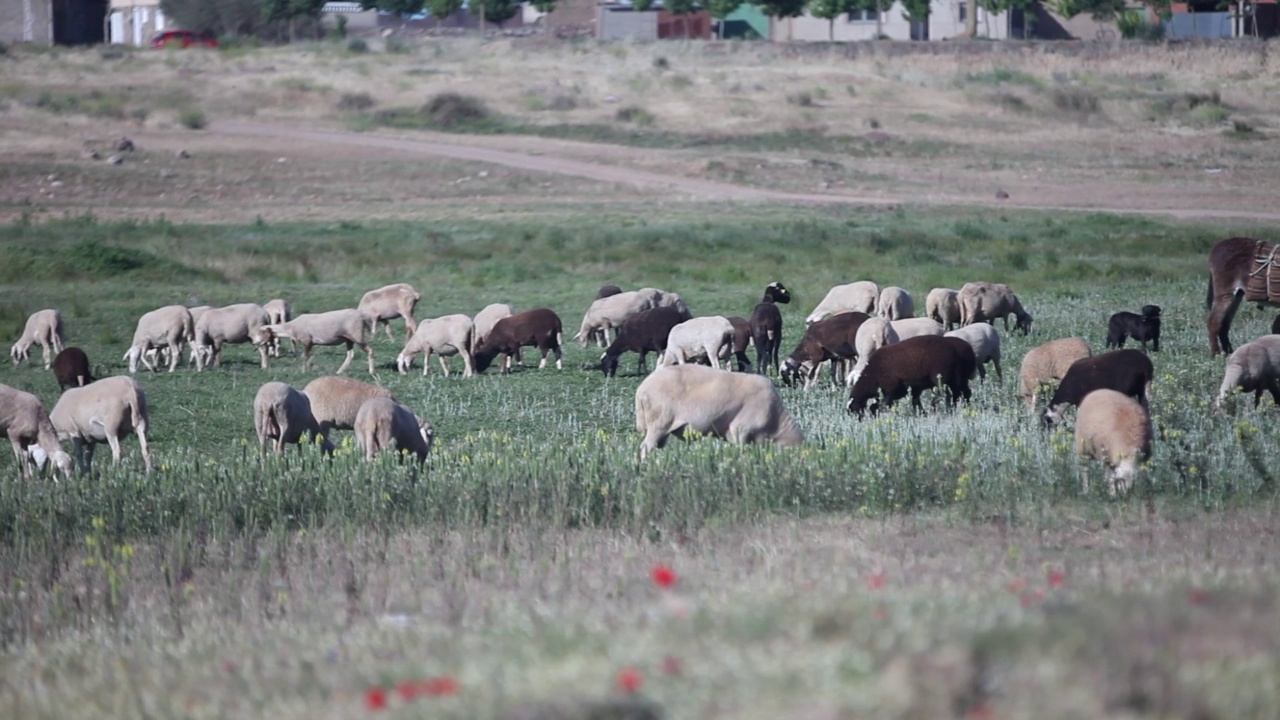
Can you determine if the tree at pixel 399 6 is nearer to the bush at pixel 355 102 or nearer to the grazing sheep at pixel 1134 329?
the bush at pixel 355 102

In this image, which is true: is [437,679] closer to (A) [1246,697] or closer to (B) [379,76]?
(A) [1246,697]

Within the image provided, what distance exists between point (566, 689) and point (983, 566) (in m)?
4.17

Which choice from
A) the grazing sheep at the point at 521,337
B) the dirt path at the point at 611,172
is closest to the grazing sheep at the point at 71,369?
the grazing sheep at the point at 521,337

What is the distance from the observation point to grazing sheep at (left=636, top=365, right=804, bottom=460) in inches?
492

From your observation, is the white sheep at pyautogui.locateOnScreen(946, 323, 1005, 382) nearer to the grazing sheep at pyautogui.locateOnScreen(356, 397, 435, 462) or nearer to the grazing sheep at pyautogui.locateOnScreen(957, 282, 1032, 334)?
the grazing sheep at pyautogui.locateOnScreen(957, 282, 1032, 334)

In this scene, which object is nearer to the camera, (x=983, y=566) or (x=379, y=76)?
(x=983, y=566)

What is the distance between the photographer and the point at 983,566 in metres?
8.16

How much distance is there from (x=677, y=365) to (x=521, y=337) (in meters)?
7.40

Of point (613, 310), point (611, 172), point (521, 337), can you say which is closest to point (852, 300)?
point (613, 310)

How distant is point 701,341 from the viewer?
18.6m

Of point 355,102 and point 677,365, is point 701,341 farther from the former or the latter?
point 355,102

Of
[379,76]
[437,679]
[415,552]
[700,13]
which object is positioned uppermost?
[700,13]

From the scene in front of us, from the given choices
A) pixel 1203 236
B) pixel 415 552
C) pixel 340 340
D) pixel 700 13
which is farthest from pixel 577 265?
pixel 700 13

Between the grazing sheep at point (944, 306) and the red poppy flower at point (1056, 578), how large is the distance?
563 inches
